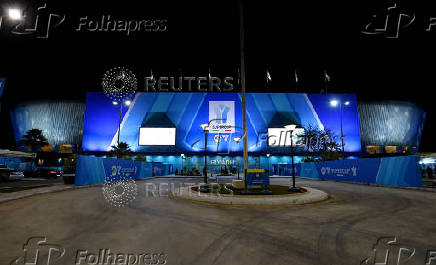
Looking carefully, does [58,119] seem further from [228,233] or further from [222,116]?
[228,233]

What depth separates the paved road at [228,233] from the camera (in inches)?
133

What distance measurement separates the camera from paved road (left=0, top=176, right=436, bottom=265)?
11.1 feet

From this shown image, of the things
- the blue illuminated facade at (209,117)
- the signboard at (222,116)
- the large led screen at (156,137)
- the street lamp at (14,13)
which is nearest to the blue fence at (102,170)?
the street lamp at (14,13)

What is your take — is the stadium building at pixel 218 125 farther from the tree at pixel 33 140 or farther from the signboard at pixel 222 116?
the tree at pixel 33 140

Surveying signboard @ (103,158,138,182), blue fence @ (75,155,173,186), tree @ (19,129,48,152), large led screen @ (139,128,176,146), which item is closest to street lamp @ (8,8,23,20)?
blue fence @ (75,155,173,186)

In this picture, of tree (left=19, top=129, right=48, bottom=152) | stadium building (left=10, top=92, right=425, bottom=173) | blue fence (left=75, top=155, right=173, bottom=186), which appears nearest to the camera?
blue fence (left=75, top=155, right=173, bottom=186)

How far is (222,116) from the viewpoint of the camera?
146ft

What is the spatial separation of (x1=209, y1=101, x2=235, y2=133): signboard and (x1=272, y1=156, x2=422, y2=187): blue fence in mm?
20515

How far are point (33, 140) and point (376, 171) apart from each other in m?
59.7

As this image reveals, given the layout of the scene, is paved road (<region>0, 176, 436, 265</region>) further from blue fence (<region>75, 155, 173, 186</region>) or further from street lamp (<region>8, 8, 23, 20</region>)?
blue fence (<region>75, 155, 173, 186</region>)

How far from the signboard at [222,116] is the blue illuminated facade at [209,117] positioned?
21 cm

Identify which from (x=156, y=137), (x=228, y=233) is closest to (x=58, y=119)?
(x=156, y=137)

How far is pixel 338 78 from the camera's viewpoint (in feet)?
128

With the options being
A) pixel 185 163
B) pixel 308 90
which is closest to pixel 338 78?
pixel 308 90
